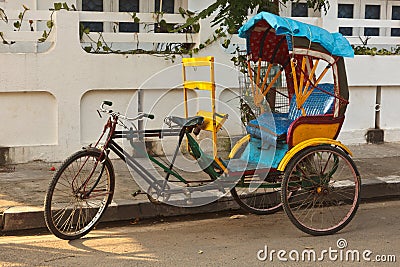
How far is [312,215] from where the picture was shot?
636 centimetres

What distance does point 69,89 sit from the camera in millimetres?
8633

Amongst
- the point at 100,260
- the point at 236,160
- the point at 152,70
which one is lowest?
Answer: the point at 100,260

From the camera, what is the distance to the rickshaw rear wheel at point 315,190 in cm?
578

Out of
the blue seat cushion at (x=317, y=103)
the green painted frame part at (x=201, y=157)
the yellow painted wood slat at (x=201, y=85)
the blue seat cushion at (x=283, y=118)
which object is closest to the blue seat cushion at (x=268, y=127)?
the blue seat cushion at (x=283, y=118)

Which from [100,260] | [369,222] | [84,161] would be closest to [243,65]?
[369,222]

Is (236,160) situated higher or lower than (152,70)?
lower

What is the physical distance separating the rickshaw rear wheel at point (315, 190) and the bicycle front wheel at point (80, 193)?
1.66 metres

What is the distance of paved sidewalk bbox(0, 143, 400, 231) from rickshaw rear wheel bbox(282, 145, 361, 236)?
1021 mm

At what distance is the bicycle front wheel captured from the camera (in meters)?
5.51

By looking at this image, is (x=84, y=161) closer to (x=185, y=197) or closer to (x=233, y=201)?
(x=185, y=197)

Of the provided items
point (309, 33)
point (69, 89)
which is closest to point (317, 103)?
point (309, 33)

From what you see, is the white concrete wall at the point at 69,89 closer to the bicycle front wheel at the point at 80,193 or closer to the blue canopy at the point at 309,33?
the blue canopy at the point at 309,33

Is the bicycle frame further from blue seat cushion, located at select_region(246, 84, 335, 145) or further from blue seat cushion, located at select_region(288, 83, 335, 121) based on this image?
blue seat cushion, located at select_region(288, 83, 335, 121)

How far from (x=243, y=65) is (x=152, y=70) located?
1.33m
